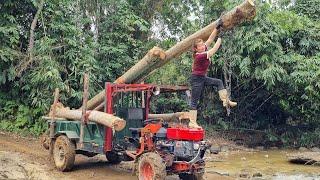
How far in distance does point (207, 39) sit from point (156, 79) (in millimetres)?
9282

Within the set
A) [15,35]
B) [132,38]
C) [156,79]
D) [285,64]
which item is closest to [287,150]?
[285,64]

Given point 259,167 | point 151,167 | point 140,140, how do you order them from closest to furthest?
→ point 151,167 < point 140,140 < point 259,167

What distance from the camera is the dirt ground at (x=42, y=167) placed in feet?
30.6

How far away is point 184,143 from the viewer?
8086 mm

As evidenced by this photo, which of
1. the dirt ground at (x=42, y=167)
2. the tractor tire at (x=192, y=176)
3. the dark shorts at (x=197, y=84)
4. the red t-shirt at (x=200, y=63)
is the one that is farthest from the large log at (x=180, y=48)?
the tractor tire at (x=192, y=176)

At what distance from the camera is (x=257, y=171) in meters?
11.7

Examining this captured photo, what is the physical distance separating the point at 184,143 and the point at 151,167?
756 millimetres

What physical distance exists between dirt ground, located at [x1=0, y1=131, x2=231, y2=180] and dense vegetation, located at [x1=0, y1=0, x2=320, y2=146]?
2431 millimetres

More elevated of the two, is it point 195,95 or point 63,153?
point 195,95

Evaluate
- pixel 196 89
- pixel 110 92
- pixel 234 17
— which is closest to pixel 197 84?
pixel 196 89

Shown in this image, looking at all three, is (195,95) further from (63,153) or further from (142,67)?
(63,153)

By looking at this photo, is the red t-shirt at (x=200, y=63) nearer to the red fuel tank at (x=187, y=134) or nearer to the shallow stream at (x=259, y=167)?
the red fuel tank at (x=187, y=134)

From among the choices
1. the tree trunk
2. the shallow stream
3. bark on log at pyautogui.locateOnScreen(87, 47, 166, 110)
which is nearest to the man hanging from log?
bark on log at pyautogui.locateOnScreen(87, 47, 166, 110)

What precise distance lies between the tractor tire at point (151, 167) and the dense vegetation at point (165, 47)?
6.39 metres
